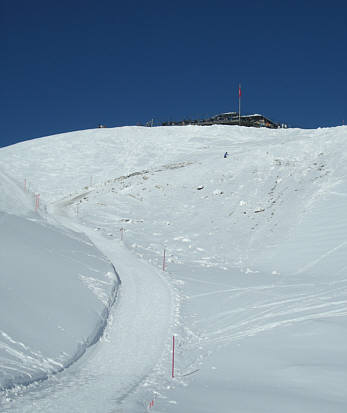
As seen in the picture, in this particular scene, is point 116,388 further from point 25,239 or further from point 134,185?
point 134,185

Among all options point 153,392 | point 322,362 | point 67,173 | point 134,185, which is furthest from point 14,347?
point 67,173

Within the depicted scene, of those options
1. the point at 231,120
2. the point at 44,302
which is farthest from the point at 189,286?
the point at 231,120

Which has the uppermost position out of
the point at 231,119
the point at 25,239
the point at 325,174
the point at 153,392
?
the point at 231,119

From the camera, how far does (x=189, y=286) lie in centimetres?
1733

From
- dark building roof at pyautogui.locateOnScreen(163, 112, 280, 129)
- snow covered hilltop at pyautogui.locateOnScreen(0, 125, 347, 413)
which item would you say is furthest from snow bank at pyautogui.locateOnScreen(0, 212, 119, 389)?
dark building roof at pyautogui.locateOnScreen(163, 112, 280, 129)

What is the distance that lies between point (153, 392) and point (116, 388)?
0.75m

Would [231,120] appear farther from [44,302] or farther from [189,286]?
[44,302]

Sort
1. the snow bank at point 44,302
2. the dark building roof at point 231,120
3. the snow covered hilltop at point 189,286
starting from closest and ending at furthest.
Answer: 1. the snow covered hilltop at point 189,286
2. the snow bank at point 44,302
3. the dark building roof at point 231,120

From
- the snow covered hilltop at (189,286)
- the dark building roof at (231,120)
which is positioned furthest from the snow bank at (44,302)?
the dark building roof at (231,120)

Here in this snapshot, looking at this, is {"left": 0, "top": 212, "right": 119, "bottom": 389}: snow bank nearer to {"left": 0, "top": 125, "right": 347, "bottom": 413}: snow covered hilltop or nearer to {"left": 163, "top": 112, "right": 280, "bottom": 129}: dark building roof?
{"left": 0, "top": 125, "right": 347, "bottom": 413}: snow covered hilltop

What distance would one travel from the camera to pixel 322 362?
8.48m

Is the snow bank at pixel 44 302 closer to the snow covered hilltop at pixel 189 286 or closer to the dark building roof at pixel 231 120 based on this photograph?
the snow covered hilltop at pixel 189 286

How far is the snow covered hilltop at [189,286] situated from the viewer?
7.59 m

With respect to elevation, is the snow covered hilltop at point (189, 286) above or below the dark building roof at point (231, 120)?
below
